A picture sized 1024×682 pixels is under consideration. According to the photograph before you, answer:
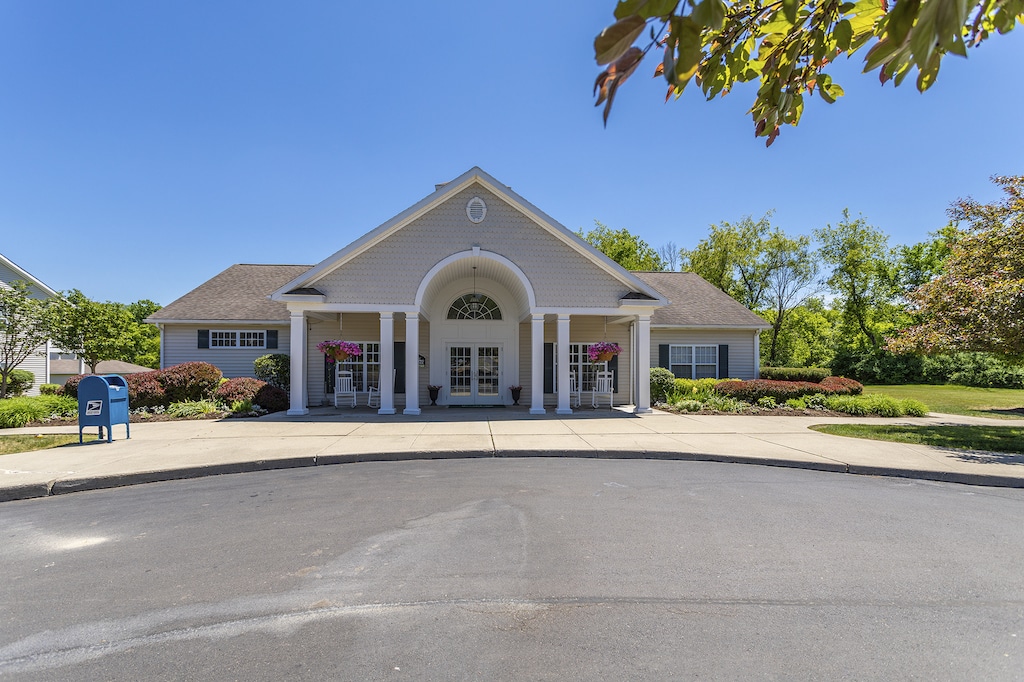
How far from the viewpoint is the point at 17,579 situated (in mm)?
4039

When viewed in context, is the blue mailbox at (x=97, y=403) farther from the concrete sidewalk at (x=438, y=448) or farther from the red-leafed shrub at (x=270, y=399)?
the red-leafed shrub at (x=270, y=399)

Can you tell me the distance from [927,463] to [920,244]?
39898mm

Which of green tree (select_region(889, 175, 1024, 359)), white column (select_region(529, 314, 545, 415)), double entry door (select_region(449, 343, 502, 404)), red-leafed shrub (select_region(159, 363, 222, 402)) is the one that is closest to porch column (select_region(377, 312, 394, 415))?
double entry door (select_region(449, 343, 502, 404))

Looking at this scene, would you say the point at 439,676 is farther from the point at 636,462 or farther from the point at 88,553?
the point at 636,462

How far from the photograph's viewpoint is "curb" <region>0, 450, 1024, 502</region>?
675 centimetres

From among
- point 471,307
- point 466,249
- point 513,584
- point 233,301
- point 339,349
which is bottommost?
point 513,584

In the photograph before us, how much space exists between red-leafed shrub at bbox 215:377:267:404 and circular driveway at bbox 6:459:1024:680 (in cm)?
924

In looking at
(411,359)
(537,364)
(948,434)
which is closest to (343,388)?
(411,359)

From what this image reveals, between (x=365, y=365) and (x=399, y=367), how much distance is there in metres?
1.32

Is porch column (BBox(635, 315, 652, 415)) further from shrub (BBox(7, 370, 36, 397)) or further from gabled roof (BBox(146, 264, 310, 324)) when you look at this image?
shrub (BBox(7, 370, 36, 397))

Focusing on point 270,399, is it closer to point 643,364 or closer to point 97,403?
point 97,403

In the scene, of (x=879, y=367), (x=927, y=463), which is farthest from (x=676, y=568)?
(x=879, y=367)

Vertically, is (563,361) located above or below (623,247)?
below

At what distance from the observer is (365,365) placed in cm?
1825
